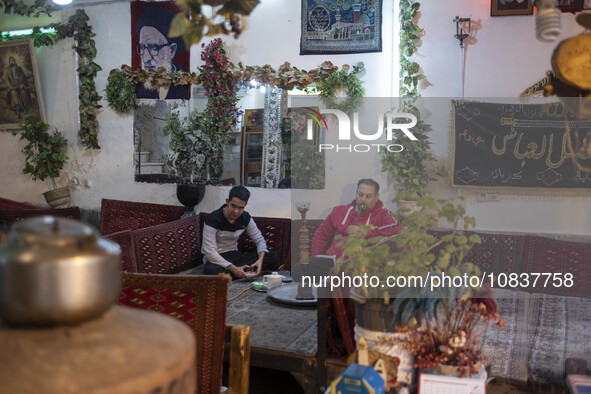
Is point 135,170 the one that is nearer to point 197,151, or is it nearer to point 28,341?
point 197,151

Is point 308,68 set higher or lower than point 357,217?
higher

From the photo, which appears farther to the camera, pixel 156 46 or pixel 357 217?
pixel 156 46

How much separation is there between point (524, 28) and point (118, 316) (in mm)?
5356

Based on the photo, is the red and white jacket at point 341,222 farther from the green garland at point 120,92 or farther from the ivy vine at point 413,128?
the green garland at point 120,92

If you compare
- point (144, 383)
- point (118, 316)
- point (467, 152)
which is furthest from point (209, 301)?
point (467, 152)

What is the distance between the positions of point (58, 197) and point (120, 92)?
5.19 feet

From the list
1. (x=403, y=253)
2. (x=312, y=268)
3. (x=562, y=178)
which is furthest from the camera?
(x=562, y=178)

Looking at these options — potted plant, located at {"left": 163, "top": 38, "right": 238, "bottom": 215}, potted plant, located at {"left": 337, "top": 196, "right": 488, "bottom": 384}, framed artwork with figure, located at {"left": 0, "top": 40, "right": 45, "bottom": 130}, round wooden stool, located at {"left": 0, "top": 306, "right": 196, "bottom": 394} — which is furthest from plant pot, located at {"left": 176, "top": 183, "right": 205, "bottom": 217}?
round wooden stool, located at {"left": 0, "top": 306, "right": 196, "bottom": 394}

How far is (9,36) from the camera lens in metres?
7.11

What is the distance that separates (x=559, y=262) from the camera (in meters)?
4.76

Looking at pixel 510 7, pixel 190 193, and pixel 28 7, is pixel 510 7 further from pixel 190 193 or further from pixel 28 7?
pixel 28 7

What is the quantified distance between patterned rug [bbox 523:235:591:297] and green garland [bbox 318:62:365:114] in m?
2.20

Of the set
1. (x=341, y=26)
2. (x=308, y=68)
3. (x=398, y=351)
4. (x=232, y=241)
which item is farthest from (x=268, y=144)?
(x=398, y=351)

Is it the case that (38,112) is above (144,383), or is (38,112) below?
above
